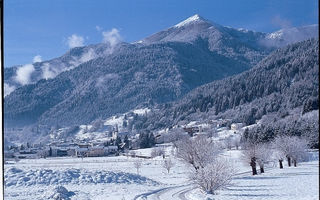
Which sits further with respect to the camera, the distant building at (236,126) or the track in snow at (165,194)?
the distant building at (236,126)

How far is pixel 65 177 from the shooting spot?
31.4 m

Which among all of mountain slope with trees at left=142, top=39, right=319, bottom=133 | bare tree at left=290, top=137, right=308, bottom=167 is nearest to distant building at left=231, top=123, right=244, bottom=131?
mountain slope with trees at left=142, top=39, right=319, bottom=133

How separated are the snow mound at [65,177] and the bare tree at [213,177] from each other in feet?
25.8

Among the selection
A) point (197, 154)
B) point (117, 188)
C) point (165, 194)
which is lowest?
point (117, 188)

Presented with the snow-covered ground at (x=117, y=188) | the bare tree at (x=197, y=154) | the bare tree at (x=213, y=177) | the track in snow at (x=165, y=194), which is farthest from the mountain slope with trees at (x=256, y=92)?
the bare tree at (x=213, y=177)

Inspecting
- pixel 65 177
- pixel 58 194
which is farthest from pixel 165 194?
pixel 65 177

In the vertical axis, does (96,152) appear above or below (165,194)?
below

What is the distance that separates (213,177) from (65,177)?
13.6 m

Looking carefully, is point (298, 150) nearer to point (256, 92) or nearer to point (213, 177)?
point (213, 177)

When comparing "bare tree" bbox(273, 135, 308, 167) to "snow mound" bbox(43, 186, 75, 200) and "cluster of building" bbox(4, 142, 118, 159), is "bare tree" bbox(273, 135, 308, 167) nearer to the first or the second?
"snow mound" bbox(43, 186, 75, 200)

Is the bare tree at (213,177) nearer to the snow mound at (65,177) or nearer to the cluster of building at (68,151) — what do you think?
the snow mound at (65,177)

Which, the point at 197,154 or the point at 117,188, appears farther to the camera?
the point at 197,154

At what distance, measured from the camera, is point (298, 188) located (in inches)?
875

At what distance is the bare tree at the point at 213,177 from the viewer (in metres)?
22.8
